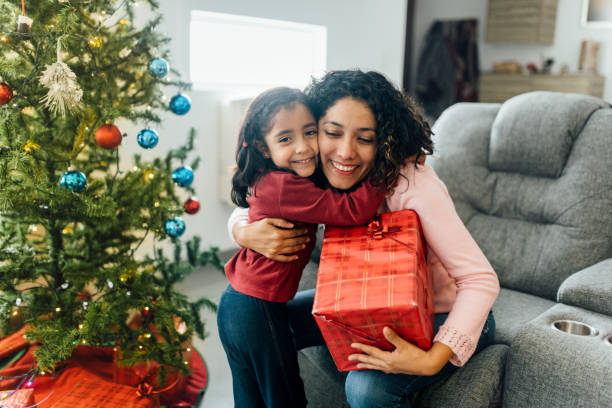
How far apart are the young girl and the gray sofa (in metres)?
0.24

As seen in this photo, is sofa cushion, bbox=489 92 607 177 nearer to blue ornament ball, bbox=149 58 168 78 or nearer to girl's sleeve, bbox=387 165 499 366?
girl's sleeve, bbox=387 165 499 366

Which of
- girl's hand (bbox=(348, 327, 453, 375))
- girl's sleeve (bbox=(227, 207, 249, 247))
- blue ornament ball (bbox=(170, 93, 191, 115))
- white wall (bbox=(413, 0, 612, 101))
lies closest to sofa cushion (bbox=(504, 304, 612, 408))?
girl's hand (bbox=(348, 327, 453, 375))

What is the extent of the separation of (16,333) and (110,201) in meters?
0.84

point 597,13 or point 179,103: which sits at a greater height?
point 597,13

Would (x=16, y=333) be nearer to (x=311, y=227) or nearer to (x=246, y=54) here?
(x=311, y=227)

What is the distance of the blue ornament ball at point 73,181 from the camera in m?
1.39

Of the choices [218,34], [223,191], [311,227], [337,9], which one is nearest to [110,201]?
[311,227]

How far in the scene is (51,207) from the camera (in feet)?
4.87

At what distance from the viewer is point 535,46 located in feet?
16.2

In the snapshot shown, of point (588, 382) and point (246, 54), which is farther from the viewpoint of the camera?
point (246, 54)

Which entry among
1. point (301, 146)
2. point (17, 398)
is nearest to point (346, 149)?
point (301, 146)

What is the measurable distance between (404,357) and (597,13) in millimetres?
4851

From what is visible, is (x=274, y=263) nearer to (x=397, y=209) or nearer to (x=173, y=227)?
(x=397, y=209)

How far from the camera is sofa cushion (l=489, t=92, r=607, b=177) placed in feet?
5.35
